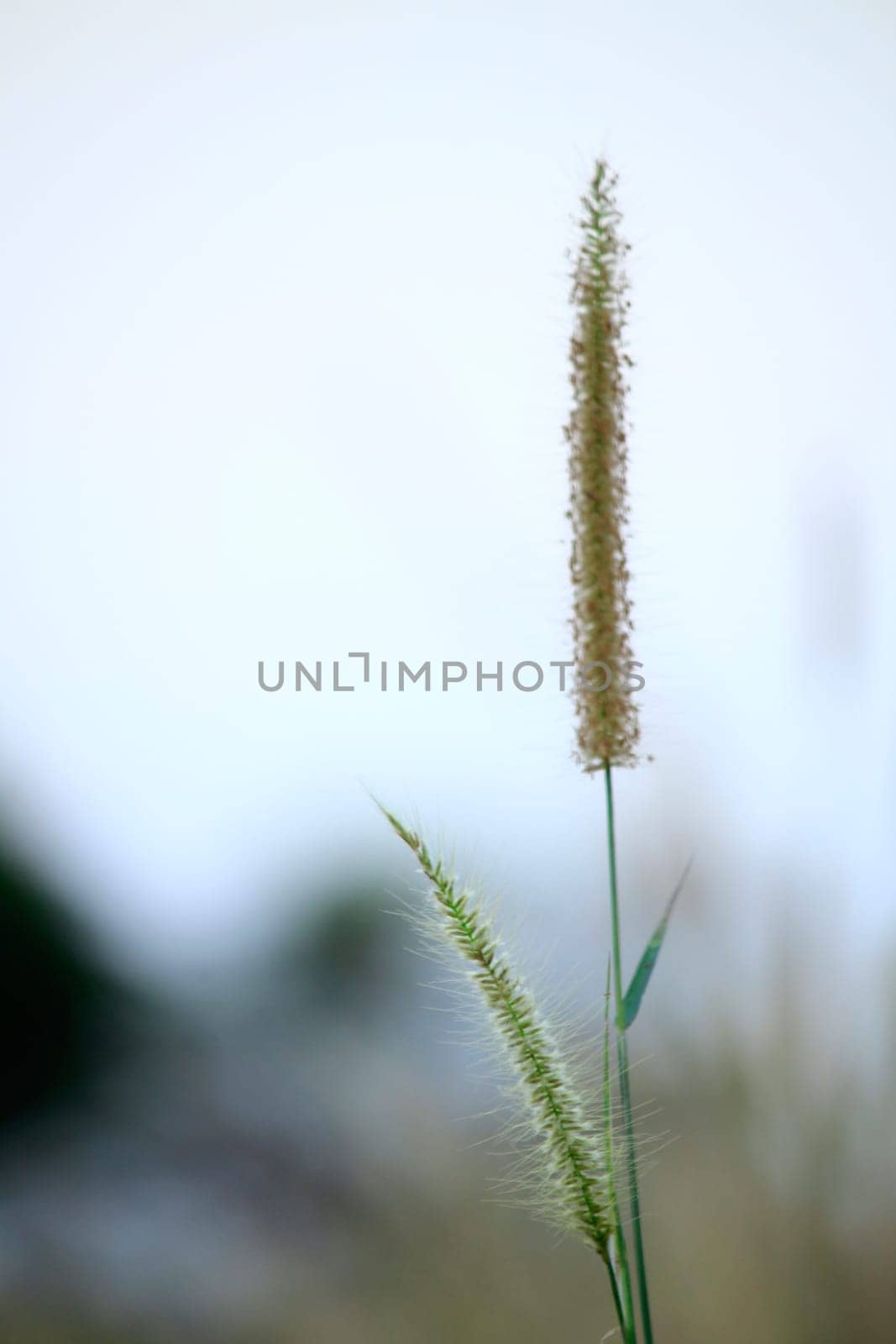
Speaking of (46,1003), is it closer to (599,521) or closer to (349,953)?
(349,953)

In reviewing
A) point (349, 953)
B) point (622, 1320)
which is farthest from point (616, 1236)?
point (349, 953)

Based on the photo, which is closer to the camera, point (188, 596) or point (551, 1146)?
point (551, 1146)

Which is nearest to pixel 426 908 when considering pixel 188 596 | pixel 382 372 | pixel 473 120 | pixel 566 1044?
pixel 566 1044

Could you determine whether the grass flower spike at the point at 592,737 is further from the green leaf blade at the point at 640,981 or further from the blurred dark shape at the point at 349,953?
the blurred dark shape at the point at 349,953

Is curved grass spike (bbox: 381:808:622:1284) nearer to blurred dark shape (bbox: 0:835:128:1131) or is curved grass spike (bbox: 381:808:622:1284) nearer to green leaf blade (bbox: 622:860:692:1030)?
green leaf blade (bbox: 622:860:692:1030)

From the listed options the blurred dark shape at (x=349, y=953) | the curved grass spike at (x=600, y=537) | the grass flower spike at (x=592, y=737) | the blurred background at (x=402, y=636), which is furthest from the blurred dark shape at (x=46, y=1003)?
the curved grass spike at (x=600, y=537)

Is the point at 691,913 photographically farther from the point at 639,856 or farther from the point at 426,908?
the point at 426,908
